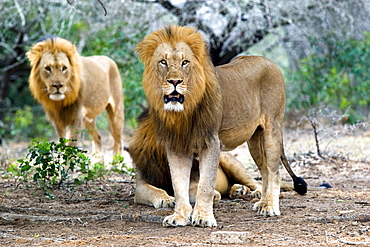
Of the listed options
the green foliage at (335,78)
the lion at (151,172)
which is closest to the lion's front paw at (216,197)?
the lion at (151,172)

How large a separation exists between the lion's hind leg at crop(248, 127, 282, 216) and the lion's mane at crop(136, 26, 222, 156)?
2.22 feet

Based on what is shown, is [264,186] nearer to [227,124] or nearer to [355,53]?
[227,124]

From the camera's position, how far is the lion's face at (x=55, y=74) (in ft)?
22.5

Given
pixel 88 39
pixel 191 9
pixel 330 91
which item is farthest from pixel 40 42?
pixel 330 91

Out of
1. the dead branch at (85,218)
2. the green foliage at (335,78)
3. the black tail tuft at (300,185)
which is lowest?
the dead branch at (85,218)

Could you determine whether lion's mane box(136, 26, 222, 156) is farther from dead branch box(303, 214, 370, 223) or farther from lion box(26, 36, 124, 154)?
lion box(26, 36, 124, 154)

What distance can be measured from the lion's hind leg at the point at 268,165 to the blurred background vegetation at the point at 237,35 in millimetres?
3894

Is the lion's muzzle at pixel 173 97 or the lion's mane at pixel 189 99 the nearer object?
the lion's muzzle at pixel 173 97

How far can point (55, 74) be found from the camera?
6.89 metres

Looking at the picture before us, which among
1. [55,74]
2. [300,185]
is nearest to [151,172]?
[300,185]

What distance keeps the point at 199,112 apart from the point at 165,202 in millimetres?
976

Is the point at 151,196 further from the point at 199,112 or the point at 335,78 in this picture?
the point at 335,78

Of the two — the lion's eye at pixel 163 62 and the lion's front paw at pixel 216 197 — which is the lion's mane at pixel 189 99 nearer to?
the lion's eye at pixel 163 62

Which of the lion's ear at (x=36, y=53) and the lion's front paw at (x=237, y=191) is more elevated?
the lion's ear at (x=36, y=53)
